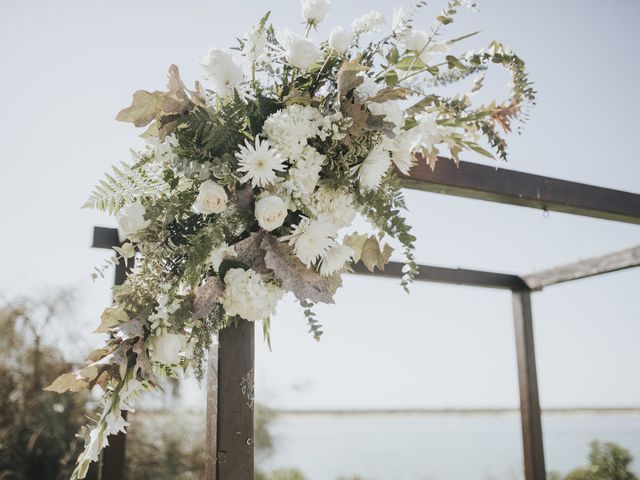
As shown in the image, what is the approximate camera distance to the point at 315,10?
1.20 meters

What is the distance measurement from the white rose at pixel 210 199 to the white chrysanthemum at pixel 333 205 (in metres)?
0.20

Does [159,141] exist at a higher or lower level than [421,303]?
lower

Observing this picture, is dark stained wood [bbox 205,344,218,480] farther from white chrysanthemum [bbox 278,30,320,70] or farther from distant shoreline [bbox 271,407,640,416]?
distant shoreline [bbox 271,407,640,416]

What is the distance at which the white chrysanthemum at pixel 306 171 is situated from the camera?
3.59 feet

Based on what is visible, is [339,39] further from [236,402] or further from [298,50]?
[236,402]

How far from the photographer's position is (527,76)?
1.43 m

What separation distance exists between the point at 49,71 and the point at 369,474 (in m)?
4.24

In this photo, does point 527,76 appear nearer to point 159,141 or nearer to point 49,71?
point 159,141

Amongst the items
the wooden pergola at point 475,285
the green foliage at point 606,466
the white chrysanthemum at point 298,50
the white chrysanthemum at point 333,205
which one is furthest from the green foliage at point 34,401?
the green foliage at point 606,466

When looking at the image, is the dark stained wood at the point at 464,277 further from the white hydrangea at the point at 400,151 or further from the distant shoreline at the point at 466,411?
the distant shoreline at the point at 466,411

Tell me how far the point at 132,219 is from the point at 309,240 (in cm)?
34

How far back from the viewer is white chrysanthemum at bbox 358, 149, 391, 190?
1.16 meters

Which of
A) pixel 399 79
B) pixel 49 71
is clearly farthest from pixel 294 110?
pixel 49 71

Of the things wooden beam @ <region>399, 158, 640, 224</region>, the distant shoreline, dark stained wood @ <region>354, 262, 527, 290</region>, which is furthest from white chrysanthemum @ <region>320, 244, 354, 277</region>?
the distant shoreline
